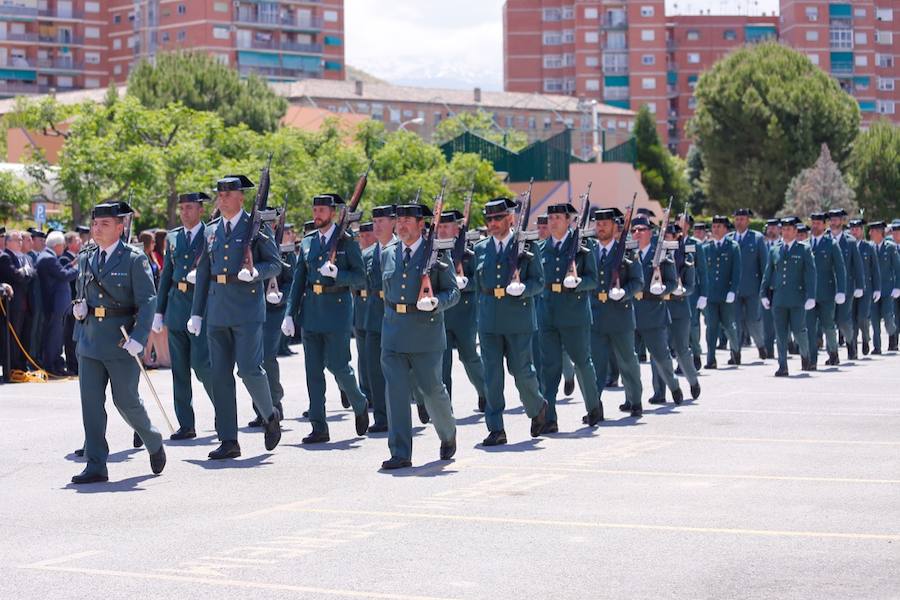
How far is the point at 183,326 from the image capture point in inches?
523

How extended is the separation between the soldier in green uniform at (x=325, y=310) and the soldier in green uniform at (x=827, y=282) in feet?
29.9

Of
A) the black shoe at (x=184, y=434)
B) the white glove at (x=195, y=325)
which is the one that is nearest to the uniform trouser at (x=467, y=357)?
the black shoe at (x=184, y=434)

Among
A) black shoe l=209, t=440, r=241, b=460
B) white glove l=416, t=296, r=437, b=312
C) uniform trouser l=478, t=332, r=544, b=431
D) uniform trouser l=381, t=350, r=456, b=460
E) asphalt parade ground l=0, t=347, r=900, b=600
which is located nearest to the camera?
asphalt parade ground l=0, t=347, r=900, b=600

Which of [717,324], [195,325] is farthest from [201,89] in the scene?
[195,325]

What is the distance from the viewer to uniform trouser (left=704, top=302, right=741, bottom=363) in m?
20.7

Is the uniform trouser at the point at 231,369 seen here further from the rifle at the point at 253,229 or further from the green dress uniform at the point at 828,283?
the green dress uniform at the point at 828,283

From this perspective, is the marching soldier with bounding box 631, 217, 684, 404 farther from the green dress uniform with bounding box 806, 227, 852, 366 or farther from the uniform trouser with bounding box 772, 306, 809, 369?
the green dress uniform with bounding box 806, 227, 852, 366

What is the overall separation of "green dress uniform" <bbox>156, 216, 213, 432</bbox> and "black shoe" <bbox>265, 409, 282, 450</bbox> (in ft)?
4.84

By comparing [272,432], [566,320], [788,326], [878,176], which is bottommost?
[272,432]

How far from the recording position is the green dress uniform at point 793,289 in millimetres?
19609

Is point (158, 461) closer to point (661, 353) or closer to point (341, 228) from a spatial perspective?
point (341, 228)

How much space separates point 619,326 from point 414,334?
153 inches

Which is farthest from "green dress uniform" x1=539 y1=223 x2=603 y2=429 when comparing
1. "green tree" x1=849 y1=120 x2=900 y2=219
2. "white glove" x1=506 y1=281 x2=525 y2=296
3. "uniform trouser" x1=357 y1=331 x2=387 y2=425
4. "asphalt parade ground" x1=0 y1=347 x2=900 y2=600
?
"green tree" x1=849 y1=120 x2=900 y2=219

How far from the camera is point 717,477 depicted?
1052cm
